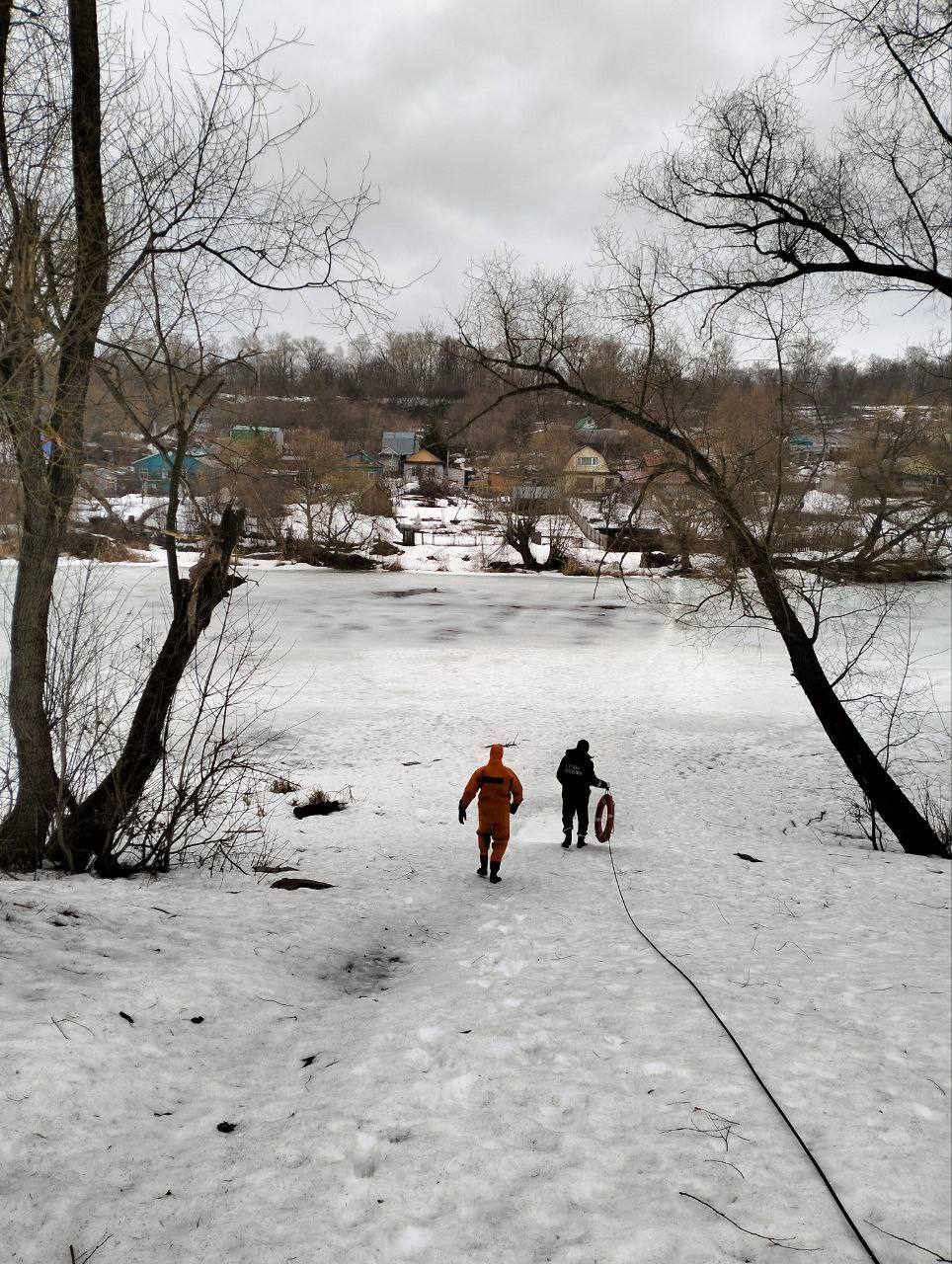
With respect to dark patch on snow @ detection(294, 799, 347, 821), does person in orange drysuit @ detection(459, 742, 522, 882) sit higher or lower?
higher

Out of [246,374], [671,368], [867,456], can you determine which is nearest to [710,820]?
[671,368]

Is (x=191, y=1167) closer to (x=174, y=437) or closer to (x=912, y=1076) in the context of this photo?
(x=912, y=1076)

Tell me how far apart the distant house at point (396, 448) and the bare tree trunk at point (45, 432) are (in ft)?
232

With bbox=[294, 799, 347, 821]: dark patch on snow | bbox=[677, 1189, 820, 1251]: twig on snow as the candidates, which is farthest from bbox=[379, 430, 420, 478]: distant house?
bbox=[677, 1189, 820, 1251]: twig on snow

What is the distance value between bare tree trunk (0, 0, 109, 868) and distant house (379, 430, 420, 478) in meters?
70.8

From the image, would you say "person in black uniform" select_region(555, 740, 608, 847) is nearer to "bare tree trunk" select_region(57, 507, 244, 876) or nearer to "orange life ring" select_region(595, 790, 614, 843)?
"orange life ring" select_region(595, 790, 614, 843)

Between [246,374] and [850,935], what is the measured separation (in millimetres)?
7450

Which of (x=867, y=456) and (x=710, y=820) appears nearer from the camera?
(x=710, y=820)

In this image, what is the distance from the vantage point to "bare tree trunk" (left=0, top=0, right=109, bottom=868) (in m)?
3.85

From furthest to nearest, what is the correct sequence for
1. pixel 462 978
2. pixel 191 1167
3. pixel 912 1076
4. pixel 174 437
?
1. pixel 174 437
2. pixel 462 978
3. pixel 912 1076
4. pixel 191 1167

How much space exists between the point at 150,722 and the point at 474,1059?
192 inches

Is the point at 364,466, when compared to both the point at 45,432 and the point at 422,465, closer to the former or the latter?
the point at 422,465

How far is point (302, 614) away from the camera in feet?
95.6

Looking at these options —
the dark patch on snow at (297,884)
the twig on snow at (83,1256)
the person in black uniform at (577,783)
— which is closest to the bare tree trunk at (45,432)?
the dark patch on snow at (297,884)
